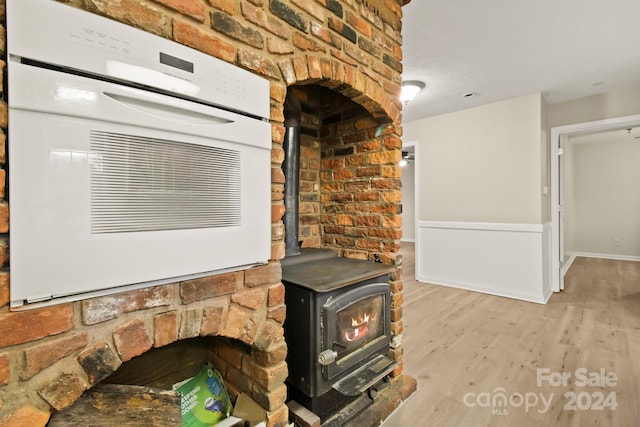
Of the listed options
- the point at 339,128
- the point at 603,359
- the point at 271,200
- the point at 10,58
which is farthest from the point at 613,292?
the point at 10,58

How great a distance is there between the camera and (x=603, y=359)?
2178mm

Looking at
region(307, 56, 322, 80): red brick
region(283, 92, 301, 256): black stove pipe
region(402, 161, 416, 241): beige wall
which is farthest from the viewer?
region(402, 161, 416, 241): beige wall

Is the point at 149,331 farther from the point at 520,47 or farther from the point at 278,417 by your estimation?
the point at 520,47

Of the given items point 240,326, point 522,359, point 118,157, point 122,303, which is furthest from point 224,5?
point 522,359

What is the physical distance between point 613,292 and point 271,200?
4678mm

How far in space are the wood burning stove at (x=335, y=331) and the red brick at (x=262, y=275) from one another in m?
0.17

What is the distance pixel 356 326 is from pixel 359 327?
0.03 metres

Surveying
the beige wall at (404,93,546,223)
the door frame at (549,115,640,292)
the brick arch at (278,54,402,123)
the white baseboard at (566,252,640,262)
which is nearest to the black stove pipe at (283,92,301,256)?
the brick arch at (278,54,402,123)

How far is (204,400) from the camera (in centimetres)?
132

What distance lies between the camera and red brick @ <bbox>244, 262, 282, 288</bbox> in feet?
3.50

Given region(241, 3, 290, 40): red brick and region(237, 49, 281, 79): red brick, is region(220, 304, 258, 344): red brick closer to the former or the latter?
region(237, 49, 281, 79): red brick

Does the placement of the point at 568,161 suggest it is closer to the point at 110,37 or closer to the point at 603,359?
the point at 603,359

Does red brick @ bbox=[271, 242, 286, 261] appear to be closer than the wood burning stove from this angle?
Yes

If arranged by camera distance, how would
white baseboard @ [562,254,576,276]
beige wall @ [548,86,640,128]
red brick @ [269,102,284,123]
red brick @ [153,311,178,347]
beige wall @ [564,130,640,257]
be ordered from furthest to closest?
beige wall @ [564,130,640,257] → white baseboard @ [562,254,576,276] → beige wall @ [548,86,640,128] → red brick @ [269,102,284,123] → red brick @ [153,311,178,347]
